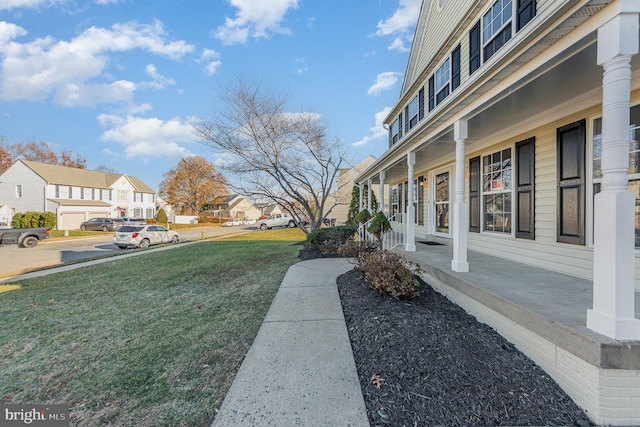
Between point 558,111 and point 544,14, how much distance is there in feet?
7.50

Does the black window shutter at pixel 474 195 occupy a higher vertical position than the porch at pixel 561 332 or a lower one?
higher

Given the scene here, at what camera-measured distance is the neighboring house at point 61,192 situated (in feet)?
94.0

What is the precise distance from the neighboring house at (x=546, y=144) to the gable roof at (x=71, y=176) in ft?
122

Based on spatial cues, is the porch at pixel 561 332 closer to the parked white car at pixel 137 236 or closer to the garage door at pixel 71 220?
the parked white car at pixel 137 236

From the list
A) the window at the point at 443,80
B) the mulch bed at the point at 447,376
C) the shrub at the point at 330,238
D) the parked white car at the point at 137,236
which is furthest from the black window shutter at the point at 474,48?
the parked white car at the point at 137,236

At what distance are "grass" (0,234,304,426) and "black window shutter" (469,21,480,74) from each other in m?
7.05

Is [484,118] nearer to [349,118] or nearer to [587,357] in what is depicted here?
[587,357]

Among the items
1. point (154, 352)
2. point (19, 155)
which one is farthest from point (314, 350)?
point (19, 155)

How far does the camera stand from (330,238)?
384 inches

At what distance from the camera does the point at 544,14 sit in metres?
2.59

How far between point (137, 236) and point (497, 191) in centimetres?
1671

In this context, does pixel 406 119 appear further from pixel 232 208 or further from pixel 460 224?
pixel 232 208

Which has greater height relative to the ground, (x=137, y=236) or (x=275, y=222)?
(x=275, y=222)

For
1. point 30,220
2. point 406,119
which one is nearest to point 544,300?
point 406,119
